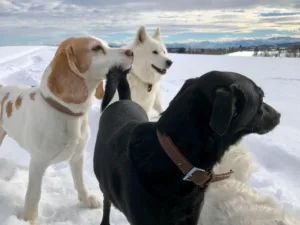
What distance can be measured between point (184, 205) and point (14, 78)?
1083cm

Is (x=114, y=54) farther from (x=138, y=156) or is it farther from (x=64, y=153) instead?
(x=138, y=156)

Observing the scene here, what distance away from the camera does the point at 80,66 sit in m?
3.43

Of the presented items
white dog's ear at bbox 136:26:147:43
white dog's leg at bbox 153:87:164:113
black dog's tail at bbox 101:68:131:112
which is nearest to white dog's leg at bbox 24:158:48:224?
black dog's tail at bbox 101:68:131:112

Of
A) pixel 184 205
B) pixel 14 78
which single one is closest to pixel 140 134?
pixel 184 205

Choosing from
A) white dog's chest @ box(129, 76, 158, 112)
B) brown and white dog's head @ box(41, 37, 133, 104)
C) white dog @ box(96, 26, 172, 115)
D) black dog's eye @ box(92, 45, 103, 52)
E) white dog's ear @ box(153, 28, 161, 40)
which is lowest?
white dog's chest @ box(129, 76, 158, 112)

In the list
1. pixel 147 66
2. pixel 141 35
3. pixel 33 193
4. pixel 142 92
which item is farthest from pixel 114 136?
pixel 141 35

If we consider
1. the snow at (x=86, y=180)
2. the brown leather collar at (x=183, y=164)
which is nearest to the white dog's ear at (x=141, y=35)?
the snow at (x=86, y=180)

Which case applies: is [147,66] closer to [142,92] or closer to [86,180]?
[142,92]

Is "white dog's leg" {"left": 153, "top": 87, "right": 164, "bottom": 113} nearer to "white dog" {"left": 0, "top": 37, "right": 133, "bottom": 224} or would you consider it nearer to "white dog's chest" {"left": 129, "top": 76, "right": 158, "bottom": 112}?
"white dog's chest" {"left": 129, "top": 76, "right": 158, "bottom": 112}

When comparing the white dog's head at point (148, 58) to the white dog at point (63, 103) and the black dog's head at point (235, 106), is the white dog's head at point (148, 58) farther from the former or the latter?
the black dog's head at point (235, 106)

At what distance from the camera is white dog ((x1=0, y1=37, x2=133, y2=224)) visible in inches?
132

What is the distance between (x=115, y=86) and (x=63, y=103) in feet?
1.59

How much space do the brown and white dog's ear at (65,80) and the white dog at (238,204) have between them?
1386mm

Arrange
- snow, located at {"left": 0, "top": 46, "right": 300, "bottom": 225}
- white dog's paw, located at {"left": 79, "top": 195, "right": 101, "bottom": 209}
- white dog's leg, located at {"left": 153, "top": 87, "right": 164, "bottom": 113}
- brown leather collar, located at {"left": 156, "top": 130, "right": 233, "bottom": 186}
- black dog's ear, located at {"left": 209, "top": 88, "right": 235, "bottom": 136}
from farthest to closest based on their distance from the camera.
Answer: white dog's leg, located at {"left": 153, "top": 87, "right": 164, "bottom": 113} → white dog's paw, located at {"left": 79, "top": 195, "right": 101, "bottom": 209} → snow, located at {"left": 0, "top": 46, "right": 300, "bottom": 225} → brown leather collar, located at {"left": 156, "top": 130, "right": 233, "bottom": 186} → black dog's ear, located at {"left": 209, "top": 88, "right": 235, "bottom": 136}
